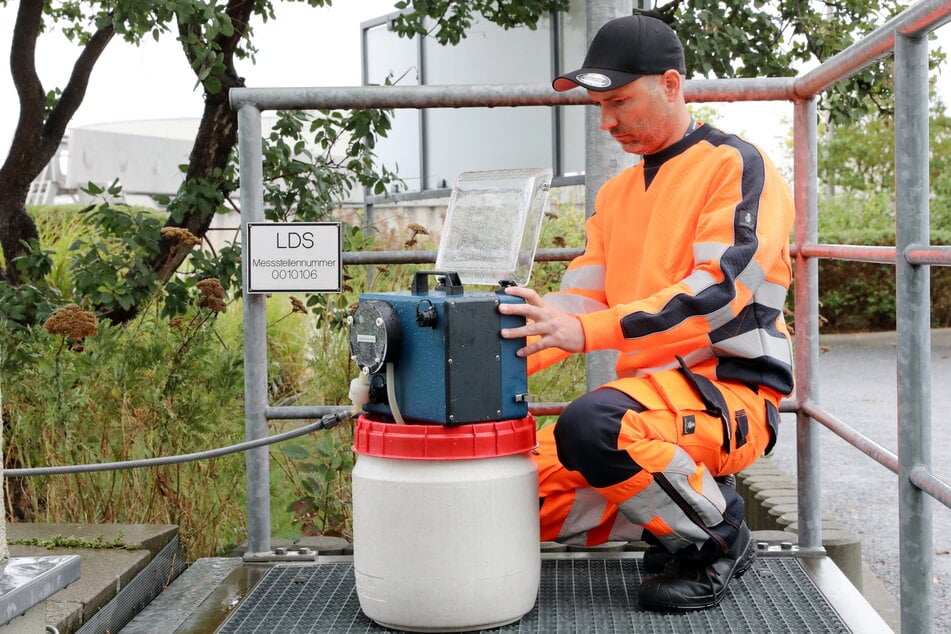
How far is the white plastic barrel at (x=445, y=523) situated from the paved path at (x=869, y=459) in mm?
949

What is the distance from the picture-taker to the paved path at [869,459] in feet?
17.1

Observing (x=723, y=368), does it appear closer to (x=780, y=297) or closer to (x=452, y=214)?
(x=780, y=297)

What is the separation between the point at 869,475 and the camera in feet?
23.3

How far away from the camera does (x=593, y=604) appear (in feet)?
9.35

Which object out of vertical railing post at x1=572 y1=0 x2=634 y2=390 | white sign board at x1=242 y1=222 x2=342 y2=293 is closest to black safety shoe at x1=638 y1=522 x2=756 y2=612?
vertical railing post at x1=572 y1=0 x2=634 y2=390

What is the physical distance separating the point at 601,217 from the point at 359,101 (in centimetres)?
74

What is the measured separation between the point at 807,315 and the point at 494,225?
101 centimetres

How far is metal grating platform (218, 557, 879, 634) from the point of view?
106 inches

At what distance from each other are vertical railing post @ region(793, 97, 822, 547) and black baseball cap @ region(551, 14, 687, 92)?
2.02 feet

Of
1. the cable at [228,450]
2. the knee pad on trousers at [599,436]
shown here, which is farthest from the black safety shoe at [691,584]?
the cable at [228,450]

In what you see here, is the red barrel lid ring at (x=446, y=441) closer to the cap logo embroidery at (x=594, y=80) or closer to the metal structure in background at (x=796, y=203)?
the metal structure in background at (x=796, y=203)

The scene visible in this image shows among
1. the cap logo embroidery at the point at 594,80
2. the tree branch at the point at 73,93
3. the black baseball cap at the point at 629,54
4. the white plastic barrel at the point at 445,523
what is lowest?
the white plastic barrel at the point at 445,523

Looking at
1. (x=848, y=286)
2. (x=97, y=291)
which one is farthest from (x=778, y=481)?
(x=848, y=286)

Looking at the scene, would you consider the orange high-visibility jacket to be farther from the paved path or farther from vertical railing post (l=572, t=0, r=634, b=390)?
the paved path
